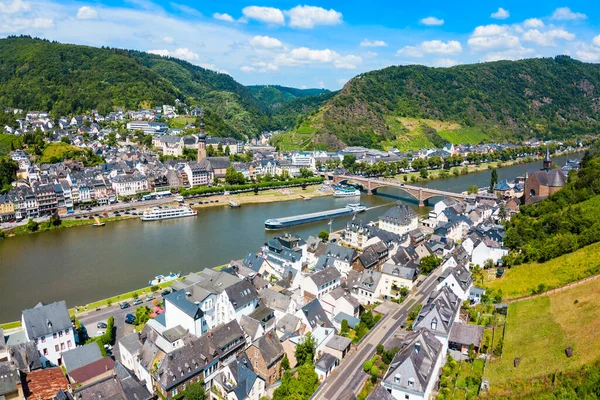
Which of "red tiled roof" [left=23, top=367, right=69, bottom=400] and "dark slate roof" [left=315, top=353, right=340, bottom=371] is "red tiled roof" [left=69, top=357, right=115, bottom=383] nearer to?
"red tiled roof" [left=23, top=367, right=69, bottom=400]

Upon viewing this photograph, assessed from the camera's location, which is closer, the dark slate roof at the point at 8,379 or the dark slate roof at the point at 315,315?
the dark slate roof at the point at 8,379

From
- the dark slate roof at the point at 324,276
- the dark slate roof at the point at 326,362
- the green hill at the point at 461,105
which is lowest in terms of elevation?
the dark slate roof at the point at 326,362

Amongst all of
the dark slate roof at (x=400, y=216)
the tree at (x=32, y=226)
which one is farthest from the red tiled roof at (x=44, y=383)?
the tree at (x=32, y=226)

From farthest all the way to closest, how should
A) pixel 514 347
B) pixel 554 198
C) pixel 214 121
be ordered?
1. pixel 214 121
2. pixel 554 198
3. pixel 514 347

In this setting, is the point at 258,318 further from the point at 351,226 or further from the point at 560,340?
the point at 351,226

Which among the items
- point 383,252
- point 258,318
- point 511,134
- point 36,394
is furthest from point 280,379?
point 511,134

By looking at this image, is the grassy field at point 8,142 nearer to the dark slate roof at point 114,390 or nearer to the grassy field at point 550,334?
the dark slate roof at point 114,390
